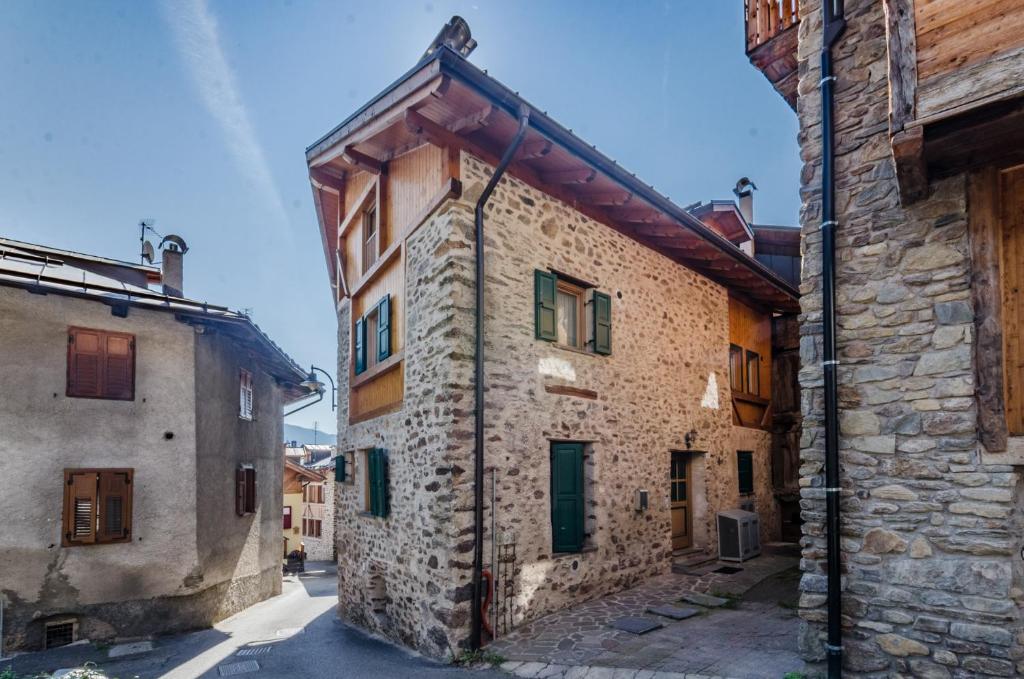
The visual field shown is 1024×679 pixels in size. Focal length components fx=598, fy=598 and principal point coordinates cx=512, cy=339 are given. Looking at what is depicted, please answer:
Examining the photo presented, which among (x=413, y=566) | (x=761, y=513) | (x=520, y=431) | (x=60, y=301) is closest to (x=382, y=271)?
(x=520, y=431)

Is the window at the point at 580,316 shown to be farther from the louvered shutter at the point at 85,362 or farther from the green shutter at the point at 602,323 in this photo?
the louvered shutter at the point at 85,362

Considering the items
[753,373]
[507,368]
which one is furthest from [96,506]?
[753,373]

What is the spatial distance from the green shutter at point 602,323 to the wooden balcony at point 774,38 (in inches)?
142

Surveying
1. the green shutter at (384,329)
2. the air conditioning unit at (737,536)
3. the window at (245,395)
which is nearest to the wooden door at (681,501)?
the air conditioning unit at (737,536)

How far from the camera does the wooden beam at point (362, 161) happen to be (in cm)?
886

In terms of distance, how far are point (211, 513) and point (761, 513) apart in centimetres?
1098

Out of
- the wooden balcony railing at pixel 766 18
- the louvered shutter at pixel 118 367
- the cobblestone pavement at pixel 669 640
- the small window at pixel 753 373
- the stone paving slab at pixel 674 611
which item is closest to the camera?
the cobblestone pavement at pixel 669 640

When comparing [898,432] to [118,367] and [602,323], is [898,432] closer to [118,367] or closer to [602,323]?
[602,323]

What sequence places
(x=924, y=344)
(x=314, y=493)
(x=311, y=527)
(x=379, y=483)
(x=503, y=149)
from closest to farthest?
(x=924, y=344), (x=503, y=149), (x=379, y=483), (x=314, y=493), (x=311, y=527)

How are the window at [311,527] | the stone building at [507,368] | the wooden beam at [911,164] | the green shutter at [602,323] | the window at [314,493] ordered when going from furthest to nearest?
the window at [311,527] < the window at [314,493] < the green shutter at [602,323] < the stone building at [507,368] < the wooden beam at [911,164]

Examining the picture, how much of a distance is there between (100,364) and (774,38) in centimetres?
1057

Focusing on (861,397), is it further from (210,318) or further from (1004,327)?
(210,318)

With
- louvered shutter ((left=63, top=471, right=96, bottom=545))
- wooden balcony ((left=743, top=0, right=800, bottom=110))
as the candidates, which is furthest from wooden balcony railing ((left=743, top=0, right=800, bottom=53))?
louvered shutter ((left=63, top=471, right=96, bottom=545))

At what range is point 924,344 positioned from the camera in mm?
4465
